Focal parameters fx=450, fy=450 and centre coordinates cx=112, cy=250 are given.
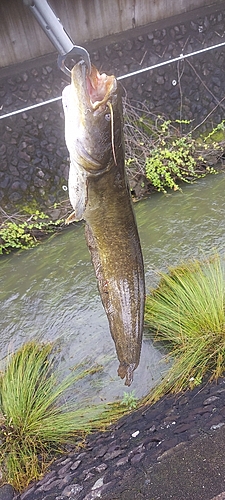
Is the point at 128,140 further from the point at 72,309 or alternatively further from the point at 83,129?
the point at 83,129

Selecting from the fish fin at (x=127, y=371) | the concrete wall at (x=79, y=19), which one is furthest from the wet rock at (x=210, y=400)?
the concrete wall at (x=79, y=19)

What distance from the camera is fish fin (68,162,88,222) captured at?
1918mm

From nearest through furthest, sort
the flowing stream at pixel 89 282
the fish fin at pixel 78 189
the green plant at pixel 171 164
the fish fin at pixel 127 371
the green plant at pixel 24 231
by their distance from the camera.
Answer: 1. the fish fin at pixel 78 189
2. the fish fin at pixel 127 371
3. the flowing stream at pixel 89 282
4. the green plant at pixel 24 231
5. the green plant at pixel 171 164

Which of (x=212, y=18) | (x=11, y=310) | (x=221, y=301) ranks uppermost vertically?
(x=212, y=18)

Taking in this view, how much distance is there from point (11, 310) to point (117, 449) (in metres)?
2.64

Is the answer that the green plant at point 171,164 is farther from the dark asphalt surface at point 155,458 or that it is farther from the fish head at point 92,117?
the fish head at point 92,117

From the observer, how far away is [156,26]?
692 centimetres

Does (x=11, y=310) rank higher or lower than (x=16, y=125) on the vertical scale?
lower

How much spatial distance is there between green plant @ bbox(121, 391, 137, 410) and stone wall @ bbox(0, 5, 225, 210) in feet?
11.8

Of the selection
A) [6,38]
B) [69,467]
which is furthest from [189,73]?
[69,467]

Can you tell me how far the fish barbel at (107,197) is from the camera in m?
1.67

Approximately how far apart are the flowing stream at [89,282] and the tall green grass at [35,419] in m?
0.31

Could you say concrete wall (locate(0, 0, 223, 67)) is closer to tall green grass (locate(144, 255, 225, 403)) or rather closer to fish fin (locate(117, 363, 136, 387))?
tall green grass (locate(144, 255, 225, 403))

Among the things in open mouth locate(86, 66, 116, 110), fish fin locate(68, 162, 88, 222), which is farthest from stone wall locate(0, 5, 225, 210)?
open mouth locate(86, 66, 116, 110)
